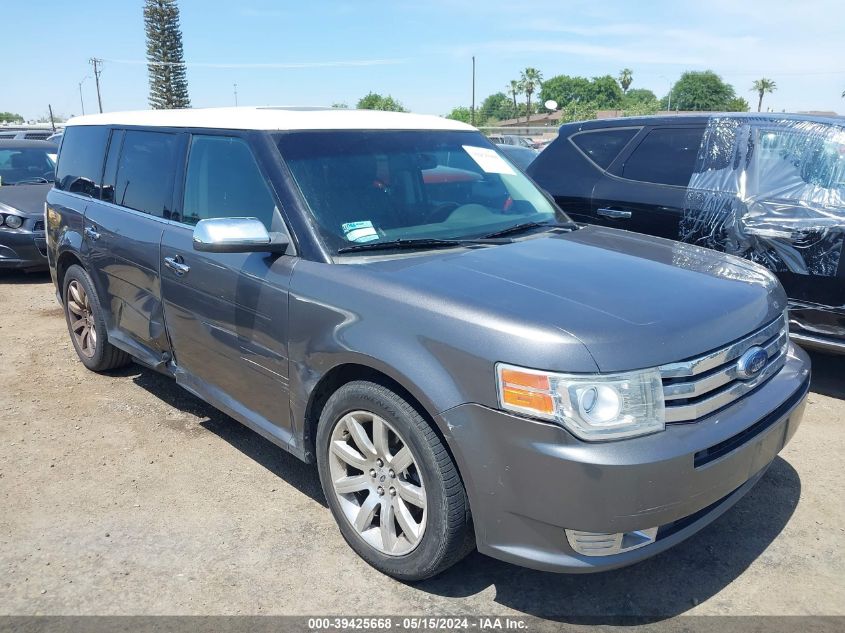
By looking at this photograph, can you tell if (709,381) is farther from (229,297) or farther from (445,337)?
(229,297)

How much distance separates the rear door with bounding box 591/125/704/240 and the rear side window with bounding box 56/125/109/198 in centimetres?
373

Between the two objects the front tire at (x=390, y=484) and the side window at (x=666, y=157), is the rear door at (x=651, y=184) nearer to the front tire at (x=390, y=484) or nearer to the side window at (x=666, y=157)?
the side window at (x=666, y=157)

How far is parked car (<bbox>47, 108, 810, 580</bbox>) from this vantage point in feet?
7.61

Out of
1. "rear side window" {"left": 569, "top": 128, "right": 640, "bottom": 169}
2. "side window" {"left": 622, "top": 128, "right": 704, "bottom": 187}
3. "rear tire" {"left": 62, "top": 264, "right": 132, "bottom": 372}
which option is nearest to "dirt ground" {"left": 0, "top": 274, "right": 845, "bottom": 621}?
"rear tire" {"left": 62, "top": 264, "right": 132, "bottom": 372}

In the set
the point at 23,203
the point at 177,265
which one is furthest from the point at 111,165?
the point at 23,203

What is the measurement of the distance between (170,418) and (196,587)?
1876 mm

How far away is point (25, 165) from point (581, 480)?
33.8ft

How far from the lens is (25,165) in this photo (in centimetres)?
1006

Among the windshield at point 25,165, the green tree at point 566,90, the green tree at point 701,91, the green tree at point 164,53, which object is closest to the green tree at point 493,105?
the green tree at point 566,90

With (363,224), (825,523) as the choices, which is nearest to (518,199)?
(363,224)

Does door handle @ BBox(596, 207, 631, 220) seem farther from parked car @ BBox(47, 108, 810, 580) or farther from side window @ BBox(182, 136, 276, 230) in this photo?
side window @ BBox(182, 136, 276, 230)

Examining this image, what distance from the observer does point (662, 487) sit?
90.5 inches

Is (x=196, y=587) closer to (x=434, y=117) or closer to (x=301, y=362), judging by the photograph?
(x=301, y=362)

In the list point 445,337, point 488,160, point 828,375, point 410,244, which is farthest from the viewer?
point 828,375
